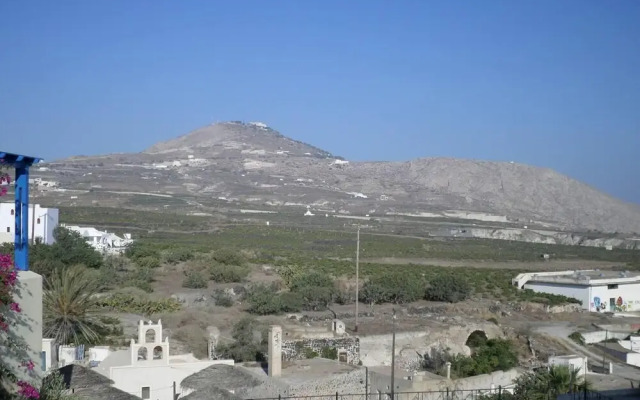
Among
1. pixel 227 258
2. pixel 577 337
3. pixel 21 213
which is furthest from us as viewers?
pixel 227 258

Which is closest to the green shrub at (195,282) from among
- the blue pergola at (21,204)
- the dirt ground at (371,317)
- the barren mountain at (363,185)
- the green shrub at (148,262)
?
the dirt ground at (371,317)

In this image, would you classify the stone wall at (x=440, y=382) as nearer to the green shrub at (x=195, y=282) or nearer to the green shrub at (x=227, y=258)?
the green shrub at (x=195, y=282)

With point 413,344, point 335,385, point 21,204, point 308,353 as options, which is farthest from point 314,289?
point 21,204

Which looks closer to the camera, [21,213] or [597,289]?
[21,213]

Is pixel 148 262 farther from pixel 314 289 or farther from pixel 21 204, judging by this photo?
pixel 21 204

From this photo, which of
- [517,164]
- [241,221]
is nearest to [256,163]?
[517,164]

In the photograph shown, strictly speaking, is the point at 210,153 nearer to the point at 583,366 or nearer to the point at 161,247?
the point at 161,247

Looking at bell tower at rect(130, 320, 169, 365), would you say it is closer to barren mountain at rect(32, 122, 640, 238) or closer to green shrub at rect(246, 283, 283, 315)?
green shrub at rect(246, 283, 283, 315)
